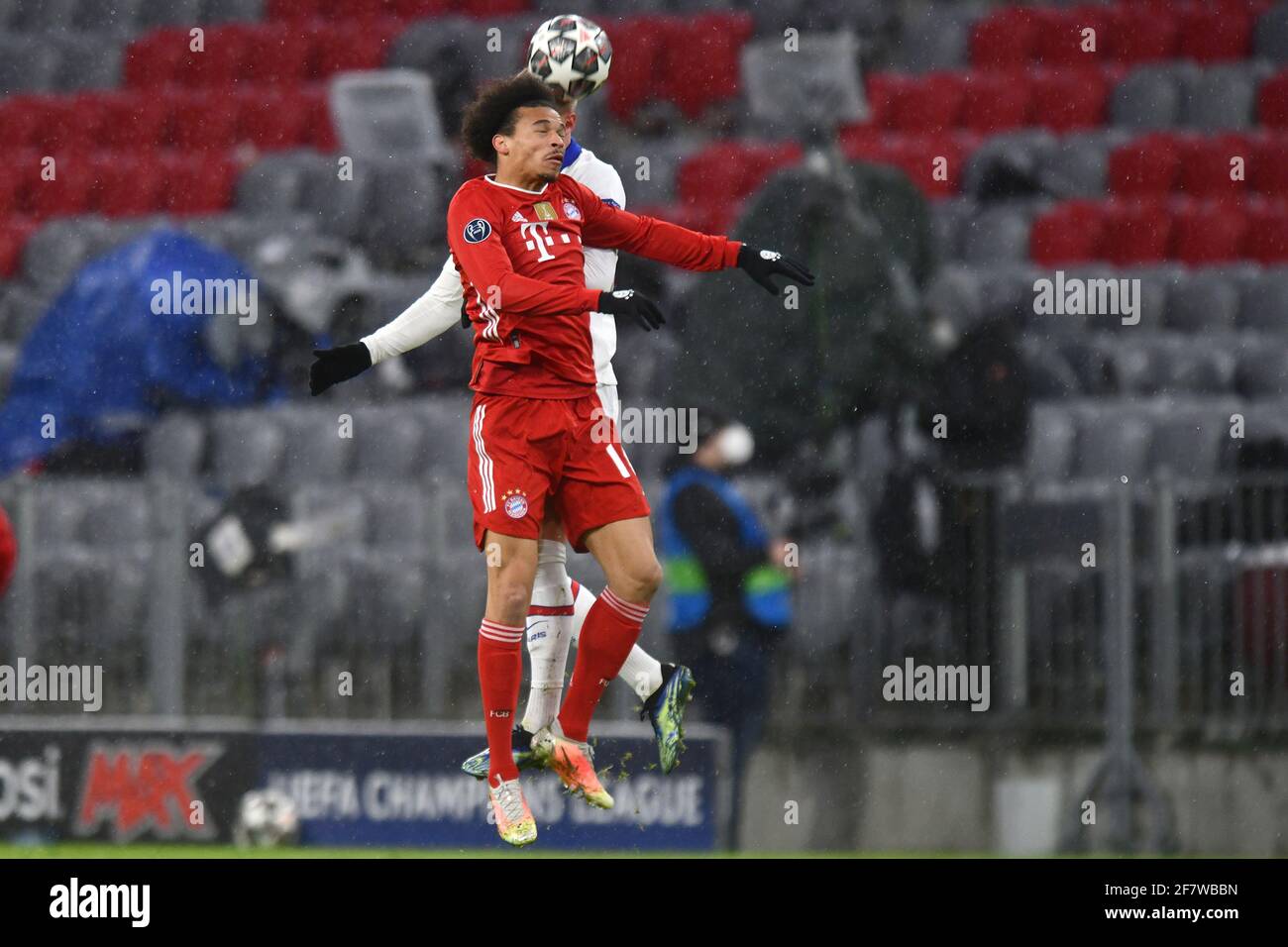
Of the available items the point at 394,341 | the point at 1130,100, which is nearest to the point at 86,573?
the point at 394,341

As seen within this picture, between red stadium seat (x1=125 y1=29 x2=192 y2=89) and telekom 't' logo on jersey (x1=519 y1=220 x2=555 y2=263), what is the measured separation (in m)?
9.47

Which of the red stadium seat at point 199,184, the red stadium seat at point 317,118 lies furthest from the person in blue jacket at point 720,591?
the red stadium seat at point 199,184

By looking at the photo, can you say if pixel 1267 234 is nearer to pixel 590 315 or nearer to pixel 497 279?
pixel 590 315

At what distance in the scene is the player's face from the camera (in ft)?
21.9

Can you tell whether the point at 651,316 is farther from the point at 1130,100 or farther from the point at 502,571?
the point at 1130,100

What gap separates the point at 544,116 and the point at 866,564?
4.51 meters

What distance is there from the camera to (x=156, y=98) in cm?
Answer: 1530

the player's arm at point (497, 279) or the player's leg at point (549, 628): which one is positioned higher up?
the player's arm at point (497, 279)

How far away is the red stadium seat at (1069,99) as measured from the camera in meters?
13.7

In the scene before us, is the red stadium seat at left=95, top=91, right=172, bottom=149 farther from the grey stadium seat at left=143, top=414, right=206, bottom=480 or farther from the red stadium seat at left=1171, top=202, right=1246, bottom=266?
the red stadium seat at left=1171, top=202, right=1246, bottom=266

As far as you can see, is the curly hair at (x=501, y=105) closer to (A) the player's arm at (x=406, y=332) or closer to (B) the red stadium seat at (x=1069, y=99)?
(A) the player's arm at (x=406, y=332)

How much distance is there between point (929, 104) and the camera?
13906 millimetres
